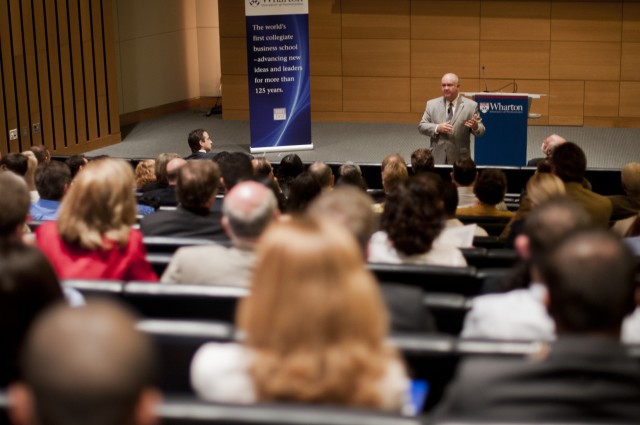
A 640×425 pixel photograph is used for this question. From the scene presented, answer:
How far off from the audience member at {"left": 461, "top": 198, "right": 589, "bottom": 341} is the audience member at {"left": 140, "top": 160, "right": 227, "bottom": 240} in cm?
179

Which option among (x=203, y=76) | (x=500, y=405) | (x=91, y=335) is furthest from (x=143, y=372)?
(x=203, y=76)

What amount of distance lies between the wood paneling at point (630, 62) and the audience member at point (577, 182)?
7187 mm

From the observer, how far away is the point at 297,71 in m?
11.3

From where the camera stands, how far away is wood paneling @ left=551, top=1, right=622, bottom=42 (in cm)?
1232

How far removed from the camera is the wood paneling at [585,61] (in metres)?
12.5

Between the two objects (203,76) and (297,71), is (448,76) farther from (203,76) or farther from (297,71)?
(203,76)

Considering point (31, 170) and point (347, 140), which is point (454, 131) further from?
point (31, 170)

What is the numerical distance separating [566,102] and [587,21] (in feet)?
3.57

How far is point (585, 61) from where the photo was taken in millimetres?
12555

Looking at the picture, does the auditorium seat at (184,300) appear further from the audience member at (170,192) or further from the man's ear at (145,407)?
the audience member at (170,192)

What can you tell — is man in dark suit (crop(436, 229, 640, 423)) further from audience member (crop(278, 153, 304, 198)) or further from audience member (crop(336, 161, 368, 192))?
audience member (crop(278, 153, 304, 198))

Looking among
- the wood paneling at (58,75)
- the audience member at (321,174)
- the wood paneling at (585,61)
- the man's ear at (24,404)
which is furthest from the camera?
the wood paneling at (585,61)

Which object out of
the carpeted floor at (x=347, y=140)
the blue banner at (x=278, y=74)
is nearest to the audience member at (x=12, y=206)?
the carpeted floor at (x=347, y=140)

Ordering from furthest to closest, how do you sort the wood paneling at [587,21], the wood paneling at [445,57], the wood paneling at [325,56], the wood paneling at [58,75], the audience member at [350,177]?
the wood paneling at [325,56], the wood paneling at [445,57], the wood paneling at [587,21], the wood paneling at [58,75], the audience member at [350,177]
